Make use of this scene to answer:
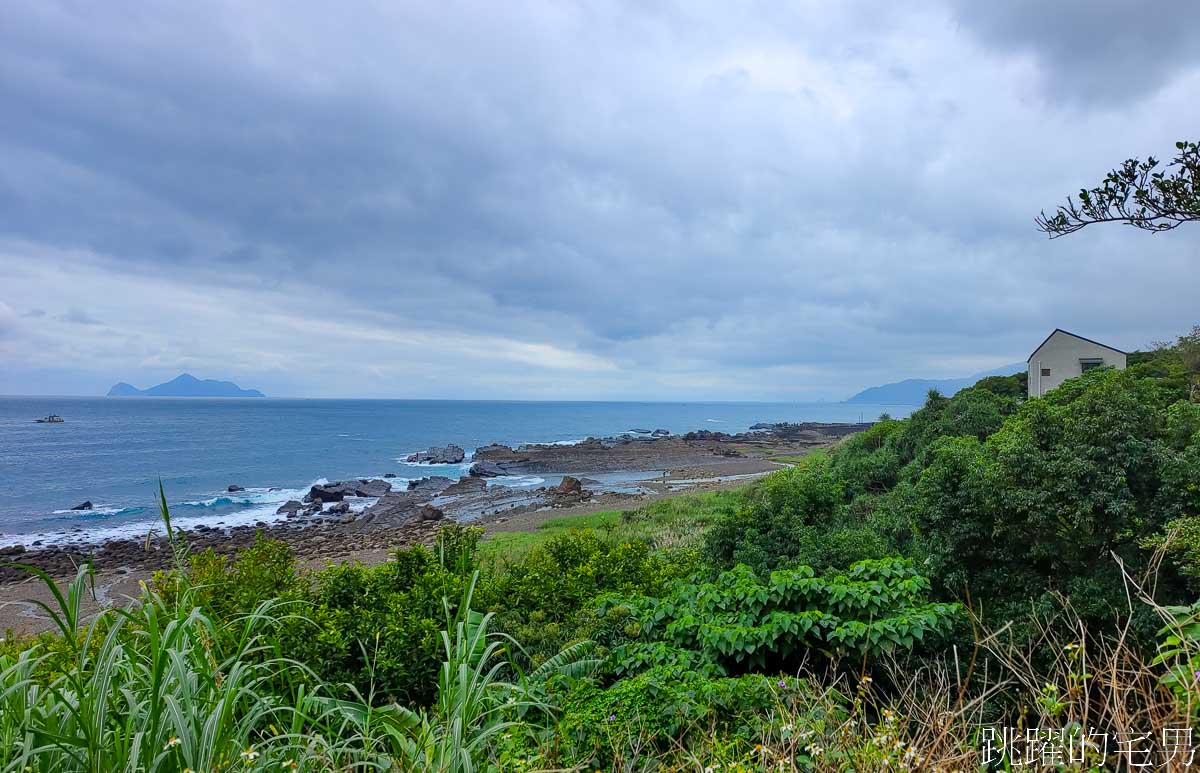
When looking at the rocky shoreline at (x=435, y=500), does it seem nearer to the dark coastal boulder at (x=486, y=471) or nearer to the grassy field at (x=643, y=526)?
the dark coastal boulder at (x=486, y=471)

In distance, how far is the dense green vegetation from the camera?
206 cm

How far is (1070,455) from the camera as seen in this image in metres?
5.47

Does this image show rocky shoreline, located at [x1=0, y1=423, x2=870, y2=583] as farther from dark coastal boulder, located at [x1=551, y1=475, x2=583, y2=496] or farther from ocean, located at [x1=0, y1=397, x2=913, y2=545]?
ocean, located at [x1=0, y1=397, x2=913, y2=545]

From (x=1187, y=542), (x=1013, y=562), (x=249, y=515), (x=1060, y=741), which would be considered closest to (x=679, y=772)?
(x=1060, y=741)

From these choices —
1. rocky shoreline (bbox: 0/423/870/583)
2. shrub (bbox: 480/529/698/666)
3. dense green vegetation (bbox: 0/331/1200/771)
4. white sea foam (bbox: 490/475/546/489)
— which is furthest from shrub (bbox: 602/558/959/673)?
white sea foam (bbox: 490/475/546/489)

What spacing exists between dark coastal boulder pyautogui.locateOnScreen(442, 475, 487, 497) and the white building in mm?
28694

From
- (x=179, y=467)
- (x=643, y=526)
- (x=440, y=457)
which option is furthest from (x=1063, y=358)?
(x=179, y=467)

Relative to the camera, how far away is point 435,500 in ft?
99.0

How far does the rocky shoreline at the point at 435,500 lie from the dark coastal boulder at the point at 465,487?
0.20 ft

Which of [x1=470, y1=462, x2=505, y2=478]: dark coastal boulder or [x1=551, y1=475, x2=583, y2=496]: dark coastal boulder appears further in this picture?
[x1=470, y1=462, x2=505, y2=478]: dark coastal boulder

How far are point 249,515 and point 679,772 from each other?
1216 inches

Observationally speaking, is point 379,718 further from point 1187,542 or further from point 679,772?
point 1187,542

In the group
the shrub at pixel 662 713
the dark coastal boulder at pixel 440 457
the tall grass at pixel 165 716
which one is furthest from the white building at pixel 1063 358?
the dark coastal boulder at pixel 440 457

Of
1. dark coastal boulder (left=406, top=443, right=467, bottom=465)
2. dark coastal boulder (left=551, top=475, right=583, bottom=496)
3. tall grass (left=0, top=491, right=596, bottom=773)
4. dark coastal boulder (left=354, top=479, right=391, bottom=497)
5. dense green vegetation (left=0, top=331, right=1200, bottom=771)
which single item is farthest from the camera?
dark coastal boulder (left=406, top=443, right=467, bottom=465)
